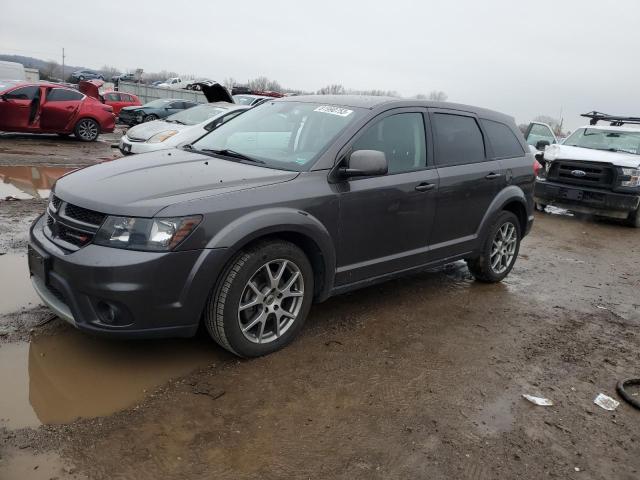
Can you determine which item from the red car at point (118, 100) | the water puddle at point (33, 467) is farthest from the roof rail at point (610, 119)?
the red car at point (118, 100)

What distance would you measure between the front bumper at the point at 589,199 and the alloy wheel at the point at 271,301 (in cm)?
822

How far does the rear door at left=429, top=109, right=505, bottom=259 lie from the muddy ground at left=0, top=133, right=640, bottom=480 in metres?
0.65

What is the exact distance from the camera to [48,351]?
3.49 metres

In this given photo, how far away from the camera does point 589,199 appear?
33.0 feet

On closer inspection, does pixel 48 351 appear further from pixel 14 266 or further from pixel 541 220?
pixel 541 220

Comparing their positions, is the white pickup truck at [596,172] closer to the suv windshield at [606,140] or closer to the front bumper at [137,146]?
the suv windshield at [606,140]

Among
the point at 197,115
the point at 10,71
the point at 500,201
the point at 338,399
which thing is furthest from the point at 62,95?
the point at 338,399

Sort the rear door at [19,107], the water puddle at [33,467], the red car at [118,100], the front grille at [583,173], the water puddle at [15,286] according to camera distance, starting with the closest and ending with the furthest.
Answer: the water puddle at [33,467] < the water puddle at [15,286] < the front grille at [583,173] < the rear door at [19,107] < the red car at [118,100]

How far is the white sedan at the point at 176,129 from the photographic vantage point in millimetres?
9766

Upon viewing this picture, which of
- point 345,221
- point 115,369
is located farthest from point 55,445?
point 345,221

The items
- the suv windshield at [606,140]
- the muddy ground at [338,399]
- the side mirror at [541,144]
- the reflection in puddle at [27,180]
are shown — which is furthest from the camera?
the side mirror at [541,144]

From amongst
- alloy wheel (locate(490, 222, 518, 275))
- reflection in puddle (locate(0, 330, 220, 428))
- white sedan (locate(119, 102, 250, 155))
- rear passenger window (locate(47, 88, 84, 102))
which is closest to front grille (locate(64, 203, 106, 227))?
reflection in puddle (locate(0, 330, 220, 428))

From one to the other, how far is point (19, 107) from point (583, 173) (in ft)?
44.9

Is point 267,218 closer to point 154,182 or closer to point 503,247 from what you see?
point 154,182
